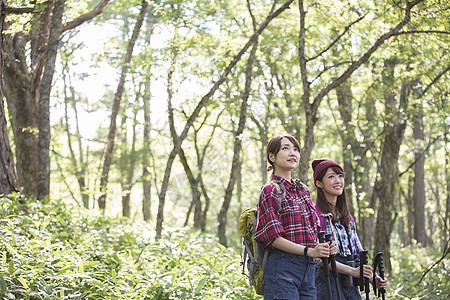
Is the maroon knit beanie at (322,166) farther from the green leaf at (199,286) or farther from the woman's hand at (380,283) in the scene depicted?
the green leaf at (199,286)

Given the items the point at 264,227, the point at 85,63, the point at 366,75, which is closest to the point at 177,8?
the point at 366,75

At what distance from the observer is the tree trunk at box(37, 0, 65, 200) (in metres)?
9.45

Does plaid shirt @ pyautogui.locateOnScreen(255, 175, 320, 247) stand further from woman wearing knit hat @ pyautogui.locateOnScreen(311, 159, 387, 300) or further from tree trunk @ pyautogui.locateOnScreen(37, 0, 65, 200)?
tree trunk @ pyautogui.locateOnScreen(37, 0, 65, 200)

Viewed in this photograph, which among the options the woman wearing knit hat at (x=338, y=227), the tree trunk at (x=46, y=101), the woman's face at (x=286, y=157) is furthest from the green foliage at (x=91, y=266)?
the woman's face at (x=286, y=157)

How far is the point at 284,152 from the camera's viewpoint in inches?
159

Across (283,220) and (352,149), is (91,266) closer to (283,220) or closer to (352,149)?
(283,220)

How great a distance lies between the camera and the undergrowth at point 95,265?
16.3 feet

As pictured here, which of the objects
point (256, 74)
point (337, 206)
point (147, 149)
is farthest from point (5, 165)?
point (147, 149)

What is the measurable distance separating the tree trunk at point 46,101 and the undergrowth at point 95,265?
845 millimetres

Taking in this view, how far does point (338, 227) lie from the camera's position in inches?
177

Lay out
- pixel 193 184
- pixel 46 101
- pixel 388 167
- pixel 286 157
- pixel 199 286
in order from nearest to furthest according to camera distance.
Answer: pixel 286 157
pixel 199 286
pixel 46 101
pixel 388 167
pixel 193 184

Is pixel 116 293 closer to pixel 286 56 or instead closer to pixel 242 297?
pixel 242 297

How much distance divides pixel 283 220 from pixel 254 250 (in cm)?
33

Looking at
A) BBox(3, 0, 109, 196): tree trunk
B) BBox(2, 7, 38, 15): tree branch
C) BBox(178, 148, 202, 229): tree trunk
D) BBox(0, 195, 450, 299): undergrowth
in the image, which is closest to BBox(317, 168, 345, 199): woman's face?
BBox(0, 195, 450, 299): undergrowth
